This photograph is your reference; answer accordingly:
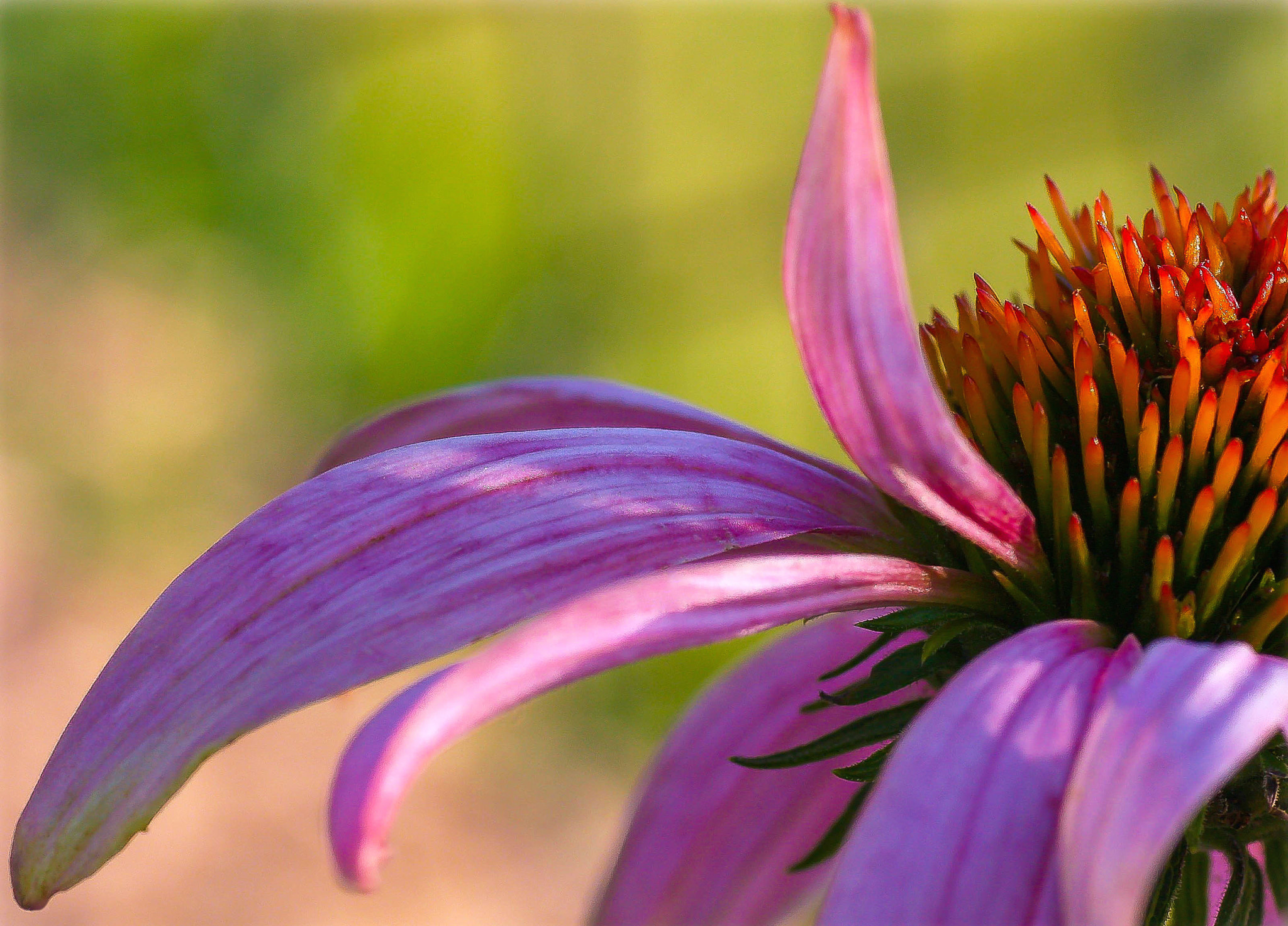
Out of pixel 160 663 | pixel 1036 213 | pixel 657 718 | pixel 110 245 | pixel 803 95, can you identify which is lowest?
pixel 657 718

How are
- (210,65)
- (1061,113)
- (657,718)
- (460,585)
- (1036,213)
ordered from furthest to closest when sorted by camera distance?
(1061,113)
(210,65)
(657,718)
(1036,213)
(460,585)

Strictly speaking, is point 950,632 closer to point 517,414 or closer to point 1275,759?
point 1275,759

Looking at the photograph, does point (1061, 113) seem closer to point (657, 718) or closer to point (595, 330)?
point (595, 330)

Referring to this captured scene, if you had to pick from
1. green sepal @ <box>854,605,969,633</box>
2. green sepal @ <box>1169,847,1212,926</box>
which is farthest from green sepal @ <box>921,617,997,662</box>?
green sepal @ <box>1169,847,1212,926</box>

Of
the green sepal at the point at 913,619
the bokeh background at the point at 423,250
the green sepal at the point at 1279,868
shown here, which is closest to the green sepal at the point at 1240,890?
the green sepal at the point at 1279,868

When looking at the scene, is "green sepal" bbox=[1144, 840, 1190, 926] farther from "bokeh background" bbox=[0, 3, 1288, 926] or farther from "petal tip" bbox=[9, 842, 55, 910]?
"bokeh background" bbox=[0, 3, 1288, 926]

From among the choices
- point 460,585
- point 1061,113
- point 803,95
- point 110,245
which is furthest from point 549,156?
point 460,585
